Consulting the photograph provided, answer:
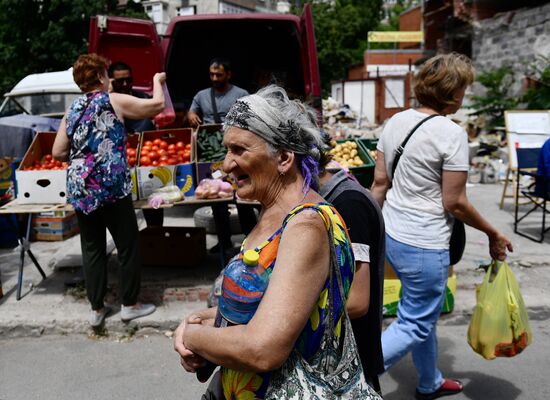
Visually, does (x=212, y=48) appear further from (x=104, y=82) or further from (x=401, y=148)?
(x=401, y=148)

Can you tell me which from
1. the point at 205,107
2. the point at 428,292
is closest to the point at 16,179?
the point at 205,107

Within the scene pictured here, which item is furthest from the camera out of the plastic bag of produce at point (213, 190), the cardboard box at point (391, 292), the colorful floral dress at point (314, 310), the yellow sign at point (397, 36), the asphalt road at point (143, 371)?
the yellow sign at point (397, 36)

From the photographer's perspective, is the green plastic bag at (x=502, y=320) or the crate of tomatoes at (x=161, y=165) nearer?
the green plastic bag at (x=502, y=320)

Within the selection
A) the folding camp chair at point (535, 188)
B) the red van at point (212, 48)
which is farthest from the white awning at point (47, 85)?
the folding camp chair at point (535, 188)

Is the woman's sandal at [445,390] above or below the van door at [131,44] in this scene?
below

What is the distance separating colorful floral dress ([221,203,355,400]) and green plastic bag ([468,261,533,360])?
1.82 m

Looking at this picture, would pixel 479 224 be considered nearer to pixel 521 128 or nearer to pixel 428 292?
pixel 428 292

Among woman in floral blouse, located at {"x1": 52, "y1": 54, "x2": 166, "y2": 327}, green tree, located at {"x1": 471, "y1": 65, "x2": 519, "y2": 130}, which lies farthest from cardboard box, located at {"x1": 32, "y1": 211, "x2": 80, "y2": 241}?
green tree, located at {"x1": 471, "y1": 65, "x2": 519, "y2": 130}

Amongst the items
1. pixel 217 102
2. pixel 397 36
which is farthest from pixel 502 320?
pixel 397 36

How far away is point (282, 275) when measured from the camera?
138cm

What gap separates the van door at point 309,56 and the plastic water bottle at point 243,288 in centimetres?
505

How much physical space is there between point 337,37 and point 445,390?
40.1m

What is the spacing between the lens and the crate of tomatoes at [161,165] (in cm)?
477

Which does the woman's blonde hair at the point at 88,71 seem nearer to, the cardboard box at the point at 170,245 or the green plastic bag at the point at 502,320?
the cardboard box at the point at 170,245
